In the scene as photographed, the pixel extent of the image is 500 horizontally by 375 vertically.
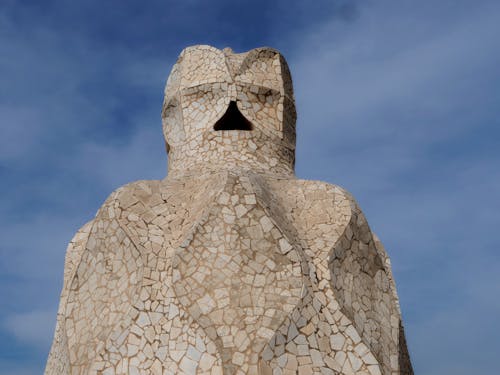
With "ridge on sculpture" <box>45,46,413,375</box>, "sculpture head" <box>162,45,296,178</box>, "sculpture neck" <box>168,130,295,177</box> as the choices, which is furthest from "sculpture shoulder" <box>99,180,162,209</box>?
"sculpture head" <box>162,45,296,178</box>

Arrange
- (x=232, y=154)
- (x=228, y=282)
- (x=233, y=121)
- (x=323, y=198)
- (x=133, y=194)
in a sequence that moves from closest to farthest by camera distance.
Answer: (x=228, y=282), (x=133, y=194), (x=323, y=198), (x=232, y=154), (x=233, y=121)

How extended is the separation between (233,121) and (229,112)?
43cm

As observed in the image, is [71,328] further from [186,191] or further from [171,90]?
[171,90]

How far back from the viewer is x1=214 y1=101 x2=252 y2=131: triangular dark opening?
34.4 feet

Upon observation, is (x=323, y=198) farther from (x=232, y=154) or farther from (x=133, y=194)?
(x=133, y=194)

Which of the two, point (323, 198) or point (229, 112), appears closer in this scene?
point (323, 198)

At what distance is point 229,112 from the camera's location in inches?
419

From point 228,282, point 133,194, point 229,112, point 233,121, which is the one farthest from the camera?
point 233,121

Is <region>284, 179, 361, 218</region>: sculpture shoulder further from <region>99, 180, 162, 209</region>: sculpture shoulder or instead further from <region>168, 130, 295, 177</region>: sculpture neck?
<region>99, 180, 162, 209</region>: sculpture shoulder

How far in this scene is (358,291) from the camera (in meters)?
8.43

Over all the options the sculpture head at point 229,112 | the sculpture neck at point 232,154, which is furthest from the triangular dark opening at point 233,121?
the sculpture neck at point 232,154

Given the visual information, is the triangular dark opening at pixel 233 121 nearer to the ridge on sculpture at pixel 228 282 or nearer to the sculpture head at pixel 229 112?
the sculpture head at pixel 229 112

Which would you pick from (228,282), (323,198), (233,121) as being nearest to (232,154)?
(233,121)

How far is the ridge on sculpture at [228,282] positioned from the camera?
7359mm
